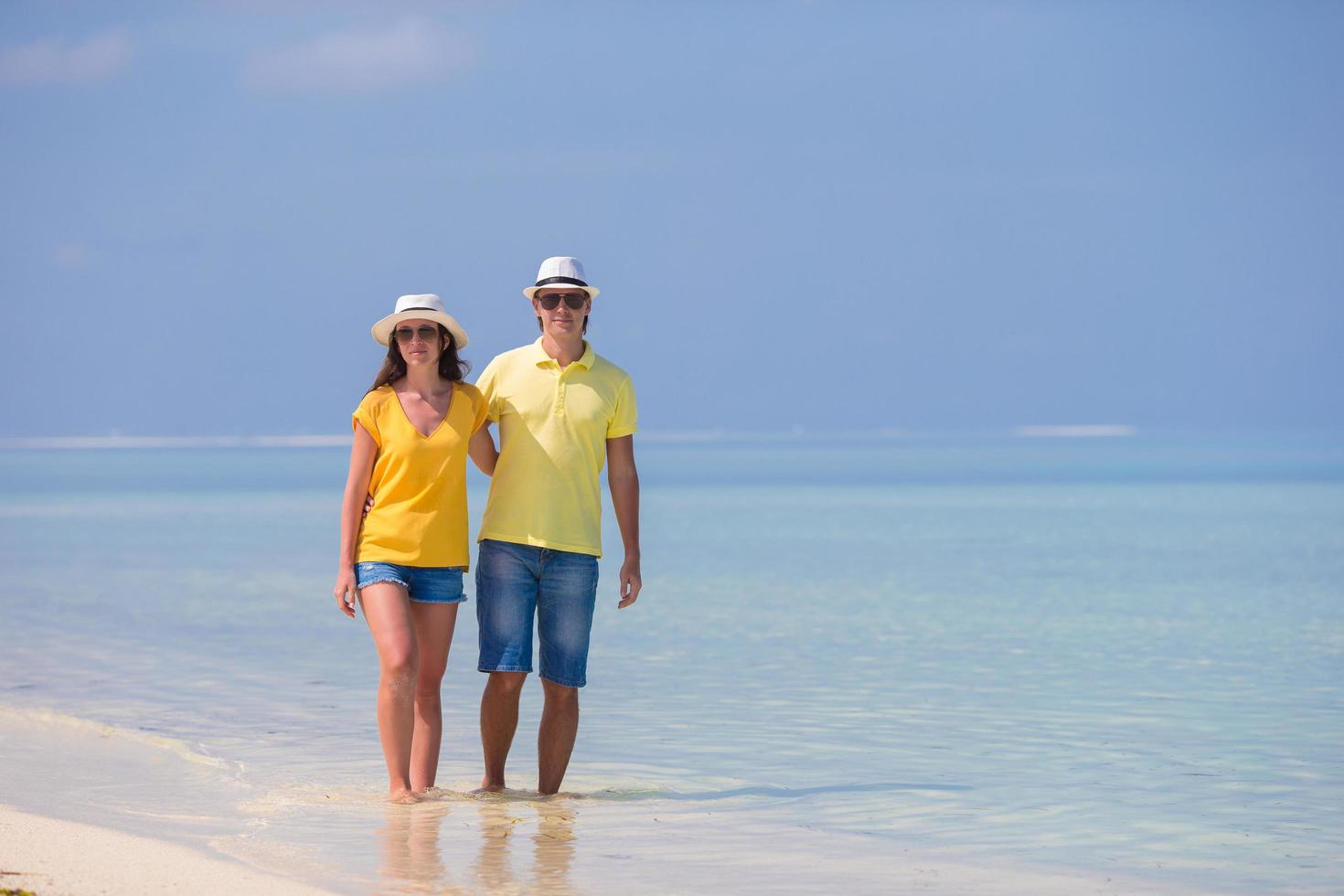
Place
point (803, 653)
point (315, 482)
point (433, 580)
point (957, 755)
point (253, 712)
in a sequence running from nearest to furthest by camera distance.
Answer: point (433, 580) < point (957, 755) < point (253, 712) < point (803, 653) < point (315, 482)

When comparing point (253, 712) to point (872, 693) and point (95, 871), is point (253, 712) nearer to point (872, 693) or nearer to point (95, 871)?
point (872, 693)

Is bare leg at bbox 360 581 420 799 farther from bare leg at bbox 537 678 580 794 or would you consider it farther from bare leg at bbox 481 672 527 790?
bare leg at bbox 537 678 580 794

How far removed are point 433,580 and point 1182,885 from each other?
8.46 feet

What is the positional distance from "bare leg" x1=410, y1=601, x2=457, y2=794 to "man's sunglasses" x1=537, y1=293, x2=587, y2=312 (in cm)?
108

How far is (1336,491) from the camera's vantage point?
4109 cm

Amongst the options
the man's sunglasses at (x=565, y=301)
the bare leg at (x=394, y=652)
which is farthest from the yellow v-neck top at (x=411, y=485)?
the man's sunglasses at (x=565, y=301)

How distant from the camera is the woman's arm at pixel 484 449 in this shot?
5797 mm

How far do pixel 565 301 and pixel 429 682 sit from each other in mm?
1401

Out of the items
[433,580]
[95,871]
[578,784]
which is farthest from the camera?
[578,784]

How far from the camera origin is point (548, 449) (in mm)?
5730

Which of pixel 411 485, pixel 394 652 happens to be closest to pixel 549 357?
pixel 411 485

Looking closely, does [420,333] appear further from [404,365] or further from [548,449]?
[548,449]

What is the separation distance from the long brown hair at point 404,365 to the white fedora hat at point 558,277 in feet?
1.16

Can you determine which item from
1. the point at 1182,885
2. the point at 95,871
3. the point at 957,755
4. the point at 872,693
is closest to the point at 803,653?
the point at 872,693
